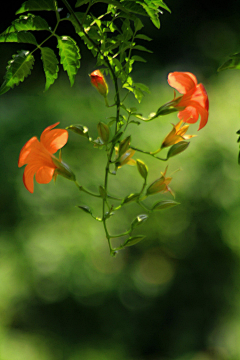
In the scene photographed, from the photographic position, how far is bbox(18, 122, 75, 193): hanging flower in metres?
0.39

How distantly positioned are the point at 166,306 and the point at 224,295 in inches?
17.5

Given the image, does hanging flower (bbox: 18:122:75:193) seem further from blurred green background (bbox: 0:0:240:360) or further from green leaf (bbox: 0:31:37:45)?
blurred green background (bbox: 0:0:240:360)

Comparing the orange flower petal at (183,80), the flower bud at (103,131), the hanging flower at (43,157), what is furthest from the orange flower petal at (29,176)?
the orange flower petal at (183,80)

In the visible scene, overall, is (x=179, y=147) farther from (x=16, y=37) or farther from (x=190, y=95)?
(x=16, y=37)

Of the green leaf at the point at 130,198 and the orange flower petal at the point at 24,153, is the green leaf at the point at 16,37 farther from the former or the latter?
the green leaf at the point at 130,198

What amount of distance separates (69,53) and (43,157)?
137 mm

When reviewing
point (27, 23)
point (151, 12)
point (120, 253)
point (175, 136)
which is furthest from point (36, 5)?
point (120, 253)

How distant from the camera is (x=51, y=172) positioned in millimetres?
430

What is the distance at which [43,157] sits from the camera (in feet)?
1.34

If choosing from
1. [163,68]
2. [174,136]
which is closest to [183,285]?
[163,68]

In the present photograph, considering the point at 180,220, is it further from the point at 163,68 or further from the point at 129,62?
the point at 129,62

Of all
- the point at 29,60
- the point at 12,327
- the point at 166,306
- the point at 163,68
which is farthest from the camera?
the point at 163,68

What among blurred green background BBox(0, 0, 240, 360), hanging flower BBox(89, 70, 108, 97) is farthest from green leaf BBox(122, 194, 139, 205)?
blurred green background BBox(0, 0, 240, 360)

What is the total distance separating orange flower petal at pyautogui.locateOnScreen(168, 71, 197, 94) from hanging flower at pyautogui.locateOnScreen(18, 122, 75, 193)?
157mm
